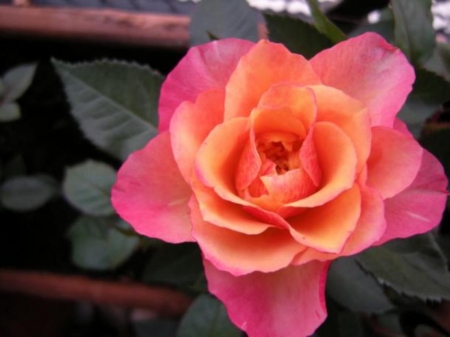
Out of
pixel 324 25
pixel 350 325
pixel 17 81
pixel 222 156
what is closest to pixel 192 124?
pixel 222 156

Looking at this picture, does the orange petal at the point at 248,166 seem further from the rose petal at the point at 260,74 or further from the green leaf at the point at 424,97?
the green leaf at the point at 424,97

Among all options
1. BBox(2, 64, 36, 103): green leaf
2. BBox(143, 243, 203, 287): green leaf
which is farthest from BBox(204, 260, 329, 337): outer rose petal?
BBox(2, 64, 36, 103): green leaf

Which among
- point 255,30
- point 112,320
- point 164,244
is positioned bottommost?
point 112,320

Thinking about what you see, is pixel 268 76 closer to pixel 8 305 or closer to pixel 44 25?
pixel 44 25

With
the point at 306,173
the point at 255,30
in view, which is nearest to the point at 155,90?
the point at 255,30

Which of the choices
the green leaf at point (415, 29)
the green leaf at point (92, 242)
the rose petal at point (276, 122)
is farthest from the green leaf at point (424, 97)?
the green leaf at point (92, 242)

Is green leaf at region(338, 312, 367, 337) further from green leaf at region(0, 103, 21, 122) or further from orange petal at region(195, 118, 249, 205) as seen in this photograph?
green leaf at region(0, 103, 21, 122)

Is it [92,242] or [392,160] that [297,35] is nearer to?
[392,160]
